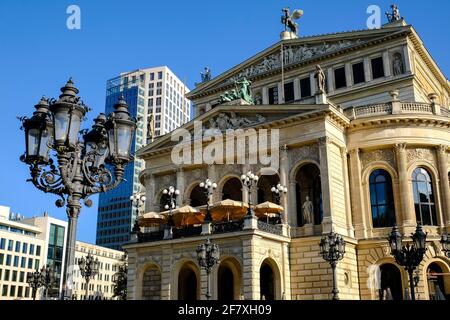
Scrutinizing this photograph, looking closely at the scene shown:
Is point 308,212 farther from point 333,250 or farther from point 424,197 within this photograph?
point 333,250

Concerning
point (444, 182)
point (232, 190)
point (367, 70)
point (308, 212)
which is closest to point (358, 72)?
point (367, 70)

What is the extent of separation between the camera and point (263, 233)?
33438 mm

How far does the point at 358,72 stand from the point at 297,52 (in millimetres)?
6961

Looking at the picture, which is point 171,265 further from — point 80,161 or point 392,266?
point 80,161

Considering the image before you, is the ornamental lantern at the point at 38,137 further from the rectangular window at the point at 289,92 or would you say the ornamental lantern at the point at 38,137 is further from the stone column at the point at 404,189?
the rectangular window at the point at 289,92

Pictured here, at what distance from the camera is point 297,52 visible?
51.9 m

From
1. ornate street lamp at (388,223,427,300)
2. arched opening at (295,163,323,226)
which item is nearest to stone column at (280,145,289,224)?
arched opening at (295,163,323,226)

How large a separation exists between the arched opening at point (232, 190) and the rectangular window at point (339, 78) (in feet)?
48.5

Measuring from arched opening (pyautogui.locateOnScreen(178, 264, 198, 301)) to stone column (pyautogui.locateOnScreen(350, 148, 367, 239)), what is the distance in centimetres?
1352

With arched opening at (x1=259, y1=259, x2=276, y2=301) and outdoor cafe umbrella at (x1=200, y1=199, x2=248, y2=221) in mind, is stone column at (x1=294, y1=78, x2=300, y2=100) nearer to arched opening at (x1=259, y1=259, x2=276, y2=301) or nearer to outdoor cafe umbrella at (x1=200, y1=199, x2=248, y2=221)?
outdoor cafe umbrella at (x1=200, y1=199, x2=248, y2=221)

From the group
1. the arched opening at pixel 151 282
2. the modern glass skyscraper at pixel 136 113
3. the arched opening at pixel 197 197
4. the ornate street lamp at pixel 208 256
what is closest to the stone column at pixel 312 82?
the arched opening at pixel 197 197

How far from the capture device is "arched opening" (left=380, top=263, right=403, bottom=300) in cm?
3584
